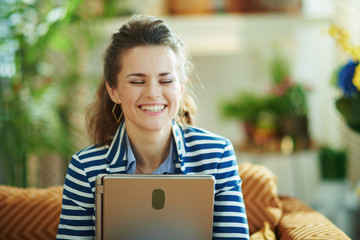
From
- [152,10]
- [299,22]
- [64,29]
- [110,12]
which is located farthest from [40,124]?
[299,22]

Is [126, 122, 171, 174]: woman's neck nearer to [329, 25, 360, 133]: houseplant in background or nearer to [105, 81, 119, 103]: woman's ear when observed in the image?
[105, 81, 119, 103]: woman's ear

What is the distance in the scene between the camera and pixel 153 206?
1.08m

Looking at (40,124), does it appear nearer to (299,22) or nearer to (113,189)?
(113,189)

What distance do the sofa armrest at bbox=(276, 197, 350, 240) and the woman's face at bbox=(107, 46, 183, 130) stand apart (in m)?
0.57

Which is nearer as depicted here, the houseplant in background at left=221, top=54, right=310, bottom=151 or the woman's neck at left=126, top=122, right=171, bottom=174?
the woman's neck at left=126, top=122, right=171, bottom=174

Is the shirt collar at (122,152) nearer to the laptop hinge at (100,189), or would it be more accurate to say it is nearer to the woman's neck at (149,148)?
the woman's neck at (149,148)

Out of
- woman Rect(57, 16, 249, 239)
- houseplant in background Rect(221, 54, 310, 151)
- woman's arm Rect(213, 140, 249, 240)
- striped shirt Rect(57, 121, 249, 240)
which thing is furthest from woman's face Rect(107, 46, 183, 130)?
houseplant in background Rect(221, 54, 310, 151)

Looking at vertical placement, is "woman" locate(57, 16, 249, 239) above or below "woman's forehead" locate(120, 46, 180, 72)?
below

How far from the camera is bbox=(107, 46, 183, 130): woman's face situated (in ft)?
4.08

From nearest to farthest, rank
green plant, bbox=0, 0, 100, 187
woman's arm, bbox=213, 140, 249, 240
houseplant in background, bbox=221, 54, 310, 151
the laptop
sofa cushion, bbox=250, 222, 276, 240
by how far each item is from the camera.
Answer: the laptop
woman's arm, bbox=213, 140, 249, 240
sofa cushion, bbox=250, 222, 276, 240
green plant, bbox=0, 0, 100, 187
houseplant in background, bbox=221, 54, 310, 151

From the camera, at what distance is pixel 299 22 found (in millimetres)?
3428

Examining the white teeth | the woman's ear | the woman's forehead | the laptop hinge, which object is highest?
the woman's forehead

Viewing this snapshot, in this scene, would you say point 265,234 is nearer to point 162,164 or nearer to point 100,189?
point 162,164

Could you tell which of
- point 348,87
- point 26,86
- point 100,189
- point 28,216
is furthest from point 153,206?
point 26,86
